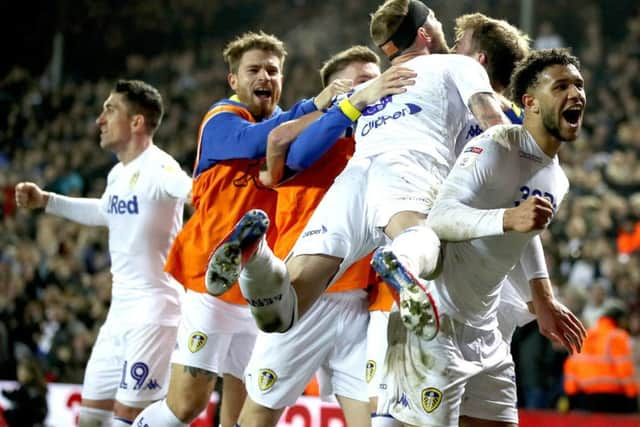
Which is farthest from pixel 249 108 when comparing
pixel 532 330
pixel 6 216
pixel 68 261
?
pixel 6 216

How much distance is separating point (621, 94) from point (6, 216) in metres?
9.19

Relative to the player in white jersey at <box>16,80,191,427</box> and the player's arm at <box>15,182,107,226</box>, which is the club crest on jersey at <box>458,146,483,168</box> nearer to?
the player in white jersey at <box>16,80,191,427</box>

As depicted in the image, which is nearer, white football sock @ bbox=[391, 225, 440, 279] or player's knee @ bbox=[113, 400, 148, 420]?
white football sock @ bbox=[391, 225, 440, 279]

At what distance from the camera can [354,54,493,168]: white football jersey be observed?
494cm

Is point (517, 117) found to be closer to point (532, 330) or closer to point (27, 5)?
point (532, 330)

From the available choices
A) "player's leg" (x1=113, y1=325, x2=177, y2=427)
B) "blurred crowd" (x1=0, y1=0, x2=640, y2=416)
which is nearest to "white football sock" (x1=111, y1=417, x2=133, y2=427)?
"player's leg" (x1=113, y1=325, x2=177, y2=427)

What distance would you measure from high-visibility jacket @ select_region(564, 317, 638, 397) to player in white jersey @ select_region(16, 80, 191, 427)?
5.10m

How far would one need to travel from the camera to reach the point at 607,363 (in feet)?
33.8

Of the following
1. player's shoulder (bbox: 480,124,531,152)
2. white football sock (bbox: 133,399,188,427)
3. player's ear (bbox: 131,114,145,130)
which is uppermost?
player's ear (bbox: 131,114,145,130)

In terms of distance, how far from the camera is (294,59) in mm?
20672

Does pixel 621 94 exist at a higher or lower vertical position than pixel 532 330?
higher

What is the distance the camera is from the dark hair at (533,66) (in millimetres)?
4582

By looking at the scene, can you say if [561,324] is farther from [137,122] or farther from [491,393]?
[137,122]

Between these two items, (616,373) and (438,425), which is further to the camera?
(616,373)
